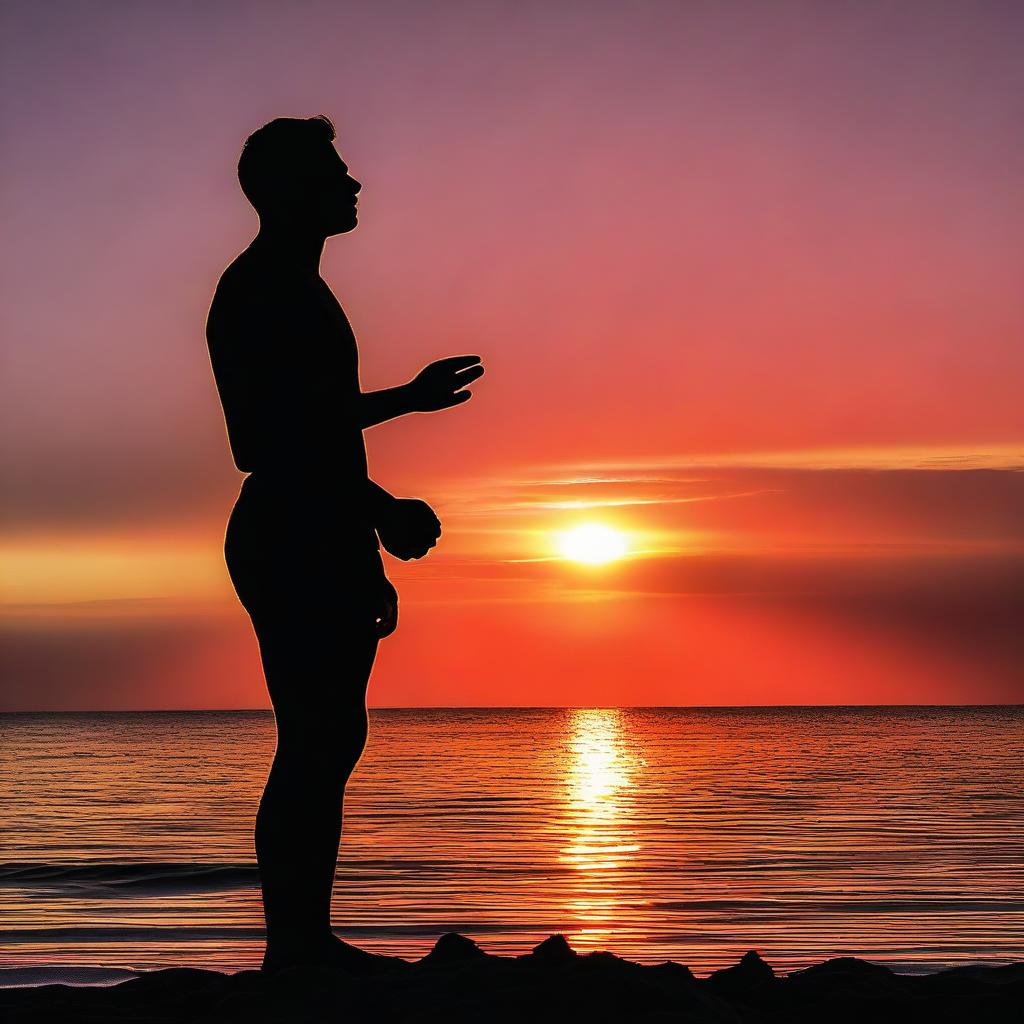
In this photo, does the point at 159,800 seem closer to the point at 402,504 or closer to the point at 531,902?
the point at 531,902

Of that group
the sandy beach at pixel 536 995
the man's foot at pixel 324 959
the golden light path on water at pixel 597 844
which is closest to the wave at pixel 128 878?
the golden light path on water at pixel 597 844

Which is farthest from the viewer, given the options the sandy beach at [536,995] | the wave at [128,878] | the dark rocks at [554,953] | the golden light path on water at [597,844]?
the wave at [128,878]

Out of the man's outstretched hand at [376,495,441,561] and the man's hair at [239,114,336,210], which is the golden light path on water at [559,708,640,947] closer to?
the man's outstretched hand at [376,495,441,561]

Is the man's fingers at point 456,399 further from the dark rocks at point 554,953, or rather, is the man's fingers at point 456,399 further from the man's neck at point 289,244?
the dark rocks at point 554,953

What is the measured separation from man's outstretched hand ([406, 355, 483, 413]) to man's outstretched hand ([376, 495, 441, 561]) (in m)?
0.39

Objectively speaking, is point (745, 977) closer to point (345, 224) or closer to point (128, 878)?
point (345, 224)

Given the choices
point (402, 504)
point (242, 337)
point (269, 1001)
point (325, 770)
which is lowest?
point (269, 1001)

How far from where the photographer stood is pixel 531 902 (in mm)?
11547

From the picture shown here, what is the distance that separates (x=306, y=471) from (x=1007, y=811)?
20.8 m

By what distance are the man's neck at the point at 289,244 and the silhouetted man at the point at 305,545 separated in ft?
0.32

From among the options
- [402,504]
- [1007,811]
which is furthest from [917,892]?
[1007,811]

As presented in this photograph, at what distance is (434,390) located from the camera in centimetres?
450

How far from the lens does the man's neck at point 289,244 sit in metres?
4.87

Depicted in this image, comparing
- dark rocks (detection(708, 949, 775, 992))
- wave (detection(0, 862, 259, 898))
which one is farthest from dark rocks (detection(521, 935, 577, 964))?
wave (detection(0, 862, 259, 898))
